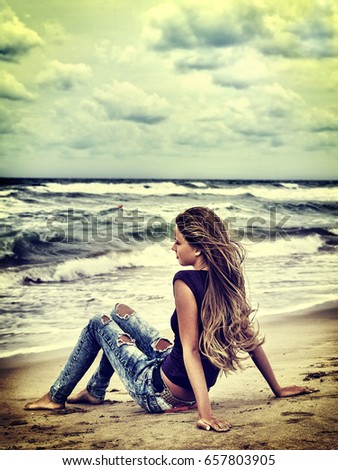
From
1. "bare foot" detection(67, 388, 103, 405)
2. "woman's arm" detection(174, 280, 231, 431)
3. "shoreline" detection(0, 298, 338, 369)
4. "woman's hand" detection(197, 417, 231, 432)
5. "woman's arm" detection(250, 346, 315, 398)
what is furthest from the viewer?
"shoreline" detection(0, 298, 338, 369)

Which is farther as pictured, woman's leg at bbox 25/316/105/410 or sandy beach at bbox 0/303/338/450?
woman's leg at bbox 25/316/105/410

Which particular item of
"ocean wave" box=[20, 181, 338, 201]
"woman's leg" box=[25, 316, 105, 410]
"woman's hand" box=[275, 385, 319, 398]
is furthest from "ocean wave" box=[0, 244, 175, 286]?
"woman's hand" box=[275, 385, 319, 398]

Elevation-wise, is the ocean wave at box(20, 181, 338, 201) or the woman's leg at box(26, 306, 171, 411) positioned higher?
the ocean wave at box(20, 181, 338, 201)

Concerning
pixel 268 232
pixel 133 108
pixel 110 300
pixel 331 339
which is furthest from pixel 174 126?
pixel 331 339

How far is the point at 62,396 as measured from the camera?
12.1 ft

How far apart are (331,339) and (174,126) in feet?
5.82

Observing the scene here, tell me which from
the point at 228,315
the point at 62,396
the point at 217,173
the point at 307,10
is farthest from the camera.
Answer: the point at 217,173

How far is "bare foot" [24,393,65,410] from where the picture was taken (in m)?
3.69

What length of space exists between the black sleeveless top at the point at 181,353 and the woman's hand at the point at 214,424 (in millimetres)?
204

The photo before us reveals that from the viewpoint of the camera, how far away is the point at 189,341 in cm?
323

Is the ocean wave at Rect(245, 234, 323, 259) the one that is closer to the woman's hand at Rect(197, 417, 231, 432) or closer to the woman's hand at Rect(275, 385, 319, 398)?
the woman's hand at Rect(275, 385, 319, 398)

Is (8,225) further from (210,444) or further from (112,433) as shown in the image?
(210,444)

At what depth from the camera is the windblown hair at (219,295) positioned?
328 cm

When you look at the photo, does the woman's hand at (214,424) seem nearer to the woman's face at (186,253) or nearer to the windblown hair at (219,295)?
the windblown hair at (219,295)
